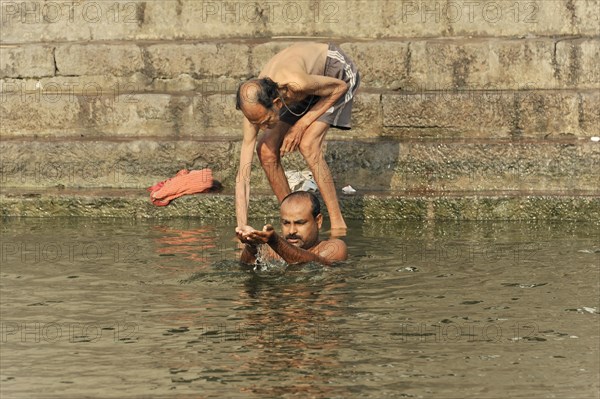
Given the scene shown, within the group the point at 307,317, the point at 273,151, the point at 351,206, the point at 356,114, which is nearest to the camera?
the point at 307,317

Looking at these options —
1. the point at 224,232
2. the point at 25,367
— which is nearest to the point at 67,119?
the point at 224,232

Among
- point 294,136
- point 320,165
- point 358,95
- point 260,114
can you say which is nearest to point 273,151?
point 294,136

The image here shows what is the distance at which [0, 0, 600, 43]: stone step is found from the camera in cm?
1127

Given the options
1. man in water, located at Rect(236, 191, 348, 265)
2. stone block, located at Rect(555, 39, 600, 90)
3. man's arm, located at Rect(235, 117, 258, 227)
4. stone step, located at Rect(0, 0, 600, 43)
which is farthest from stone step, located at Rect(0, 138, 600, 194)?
man in water, located at Rect(236, 191, 348, 265)

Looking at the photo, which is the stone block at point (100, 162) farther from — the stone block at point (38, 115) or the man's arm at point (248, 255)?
the man's arm at point (248, 255)

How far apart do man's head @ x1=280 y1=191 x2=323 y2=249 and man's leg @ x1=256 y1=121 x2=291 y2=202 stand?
145cm

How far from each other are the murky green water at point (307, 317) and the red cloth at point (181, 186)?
2.83 ft

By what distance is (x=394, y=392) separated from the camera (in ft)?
17.9

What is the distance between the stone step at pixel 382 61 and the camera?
11070mm

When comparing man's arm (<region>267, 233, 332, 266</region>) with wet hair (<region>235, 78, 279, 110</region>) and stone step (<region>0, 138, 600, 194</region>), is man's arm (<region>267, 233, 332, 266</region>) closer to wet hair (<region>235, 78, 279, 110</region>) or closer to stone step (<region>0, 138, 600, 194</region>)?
wet hair (<region>235, 78, 279, 110</region>)

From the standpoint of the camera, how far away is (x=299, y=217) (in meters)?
8.17

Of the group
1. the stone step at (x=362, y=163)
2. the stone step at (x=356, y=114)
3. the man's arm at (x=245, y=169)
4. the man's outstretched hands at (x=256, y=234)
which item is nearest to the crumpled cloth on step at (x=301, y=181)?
the stone step at (x=362, y=163)

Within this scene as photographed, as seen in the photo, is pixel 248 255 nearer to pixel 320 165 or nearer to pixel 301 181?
pixel 320 165

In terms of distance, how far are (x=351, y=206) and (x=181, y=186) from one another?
1.47m
